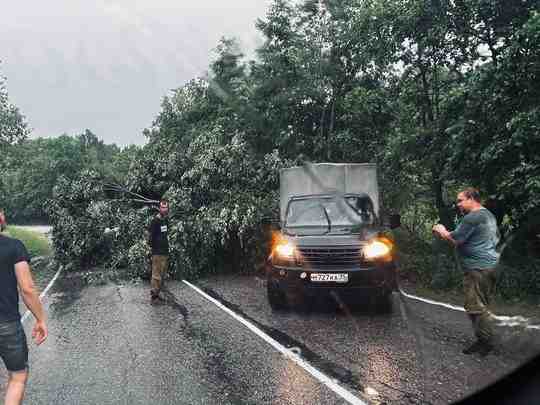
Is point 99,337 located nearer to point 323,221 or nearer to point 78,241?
point 323,221

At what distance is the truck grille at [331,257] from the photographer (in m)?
7.08

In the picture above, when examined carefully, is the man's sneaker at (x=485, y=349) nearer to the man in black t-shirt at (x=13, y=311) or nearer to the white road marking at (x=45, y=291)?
the man in black t-shirt at (x=13, y=311)

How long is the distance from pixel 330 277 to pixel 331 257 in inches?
11.9

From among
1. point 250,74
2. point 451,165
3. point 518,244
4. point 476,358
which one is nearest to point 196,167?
point 250,74

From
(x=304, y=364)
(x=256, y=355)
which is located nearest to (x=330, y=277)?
(x=256, y=355)

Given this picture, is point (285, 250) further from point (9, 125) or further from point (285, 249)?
point (9, 125)

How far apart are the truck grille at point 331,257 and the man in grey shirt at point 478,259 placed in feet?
6.38

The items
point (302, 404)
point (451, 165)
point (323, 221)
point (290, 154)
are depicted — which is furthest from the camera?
point (290, 154)

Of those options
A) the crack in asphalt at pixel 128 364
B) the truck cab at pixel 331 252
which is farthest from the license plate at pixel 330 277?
the crack in asphalt at pixel 128 364

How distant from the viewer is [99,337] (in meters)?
6.47

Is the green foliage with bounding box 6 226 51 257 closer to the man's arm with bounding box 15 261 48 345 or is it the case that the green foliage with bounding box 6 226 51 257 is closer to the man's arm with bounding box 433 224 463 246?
the man's arm with bounding box 15 261 48 345

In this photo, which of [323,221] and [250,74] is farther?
[250,74]

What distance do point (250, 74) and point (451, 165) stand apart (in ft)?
30.6

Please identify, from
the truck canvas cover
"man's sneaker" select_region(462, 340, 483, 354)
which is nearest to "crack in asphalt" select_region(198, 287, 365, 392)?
"man's sneaker" select_region(462, 340, 483, 354)
